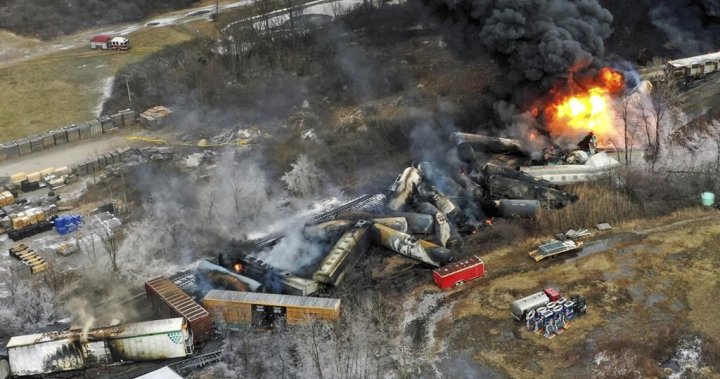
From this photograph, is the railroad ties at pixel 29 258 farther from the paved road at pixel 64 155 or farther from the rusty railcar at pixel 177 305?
Answer: the paved road at pixel 64 155

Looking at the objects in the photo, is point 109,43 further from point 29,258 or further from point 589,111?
point 589,111

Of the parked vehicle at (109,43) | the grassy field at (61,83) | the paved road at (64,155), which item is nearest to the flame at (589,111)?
the paved road at (64,155)

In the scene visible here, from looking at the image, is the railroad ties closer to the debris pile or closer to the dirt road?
the debris pile

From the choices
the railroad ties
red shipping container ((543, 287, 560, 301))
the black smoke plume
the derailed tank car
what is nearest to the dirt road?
red shipping container ((543, 287, 560, 301))

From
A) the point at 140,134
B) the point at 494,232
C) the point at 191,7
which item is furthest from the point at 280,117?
the point at 191,7

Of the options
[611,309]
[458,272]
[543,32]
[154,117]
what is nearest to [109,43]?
[154,117]

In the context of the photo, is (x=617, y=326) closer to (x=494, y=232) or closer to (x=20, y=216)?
(x=494, y=232)

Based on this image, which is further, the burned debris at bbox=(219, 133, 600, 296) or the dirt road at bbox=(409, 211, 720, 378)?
the burned debris at bbox=(219, 133, 600, 296)
